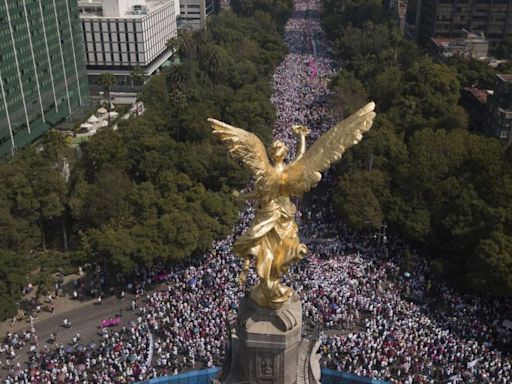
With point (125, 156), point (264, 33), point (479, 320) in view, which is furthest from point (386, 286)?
point (264, 33)

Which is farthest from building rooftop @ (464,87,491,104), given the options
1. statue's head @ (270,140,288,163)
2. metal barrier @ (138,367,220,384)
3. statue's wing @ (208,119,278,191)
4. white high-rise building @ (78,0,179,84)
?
white high-rise building @ (78,0,179,84)

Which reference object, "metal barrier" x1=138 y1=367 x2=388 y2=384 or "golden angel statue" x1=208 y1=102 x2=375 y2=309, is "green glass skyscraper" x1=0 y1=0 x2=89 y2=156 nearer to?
"metal barrier" x1=138 y1=367 x2=388 y2=384

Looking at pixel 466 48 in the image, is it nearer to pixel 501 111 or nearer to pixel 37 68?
pixel 501 111

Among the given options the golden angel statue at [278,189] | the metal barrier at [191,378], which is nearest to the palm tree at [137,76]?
the metal barrier at [191,378]

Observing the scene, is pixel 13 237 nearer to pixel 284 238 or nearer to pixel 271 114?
pixel 284 238

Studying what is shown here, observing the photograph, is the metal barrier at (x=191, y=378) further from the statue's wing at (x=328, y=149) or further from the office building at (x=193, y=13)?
the office building at (x=193, y=13)
